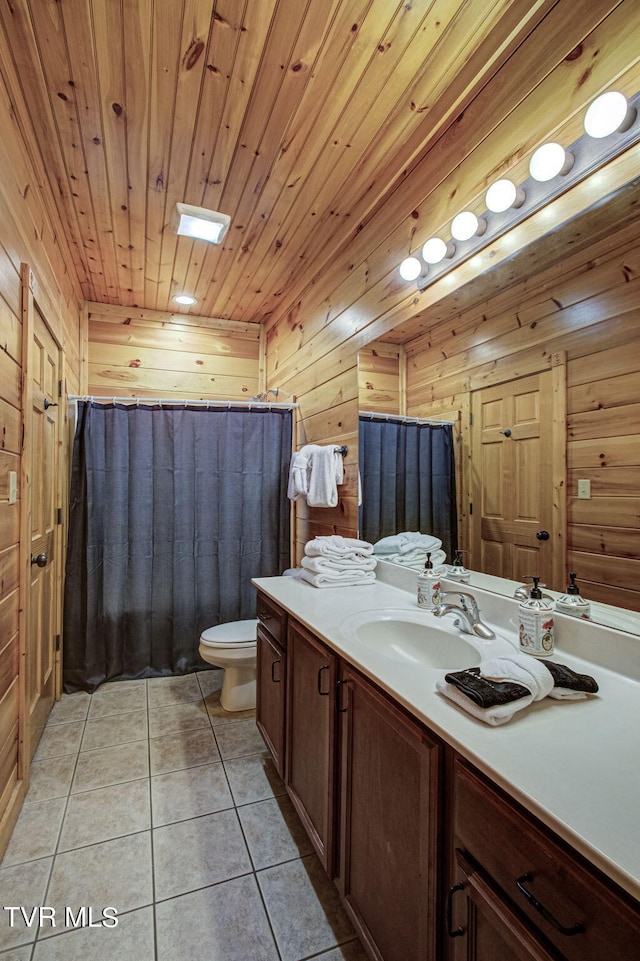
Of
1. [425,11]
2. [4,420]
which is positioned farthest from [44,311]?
[425,11]

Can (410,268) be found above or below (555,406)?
above

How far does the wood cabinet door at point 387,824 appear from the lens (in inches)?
32.3

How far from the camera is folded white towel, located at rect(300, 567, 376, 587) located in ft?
6.17

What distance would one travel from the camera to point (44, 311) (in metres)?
1.97

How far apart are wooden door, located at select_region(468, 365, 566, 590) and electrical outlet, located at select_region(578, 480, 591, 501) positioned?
49mm

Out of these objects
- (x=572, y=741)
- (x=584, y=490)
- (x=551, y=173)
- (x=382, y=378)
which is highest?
(x=551, y=173)

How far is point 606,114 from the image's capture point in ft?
3.30

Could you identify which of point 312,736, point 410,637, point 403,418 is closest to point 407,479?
point 403,418

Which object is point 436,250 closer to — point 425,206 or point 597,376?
point 425,206

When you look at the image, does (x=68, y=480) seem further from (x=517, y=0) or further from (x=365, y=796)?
(x=517, y=0)

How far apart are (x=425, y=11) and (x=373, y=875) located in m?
2.26

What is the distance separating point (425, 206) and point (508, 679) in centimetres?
168

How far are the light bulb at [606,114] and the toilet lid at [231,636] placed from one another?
7.24 ft

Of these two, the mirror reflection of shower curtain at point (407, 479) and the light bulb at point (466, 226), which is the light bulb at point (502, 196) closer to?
the light bulb at point (466, 226)
